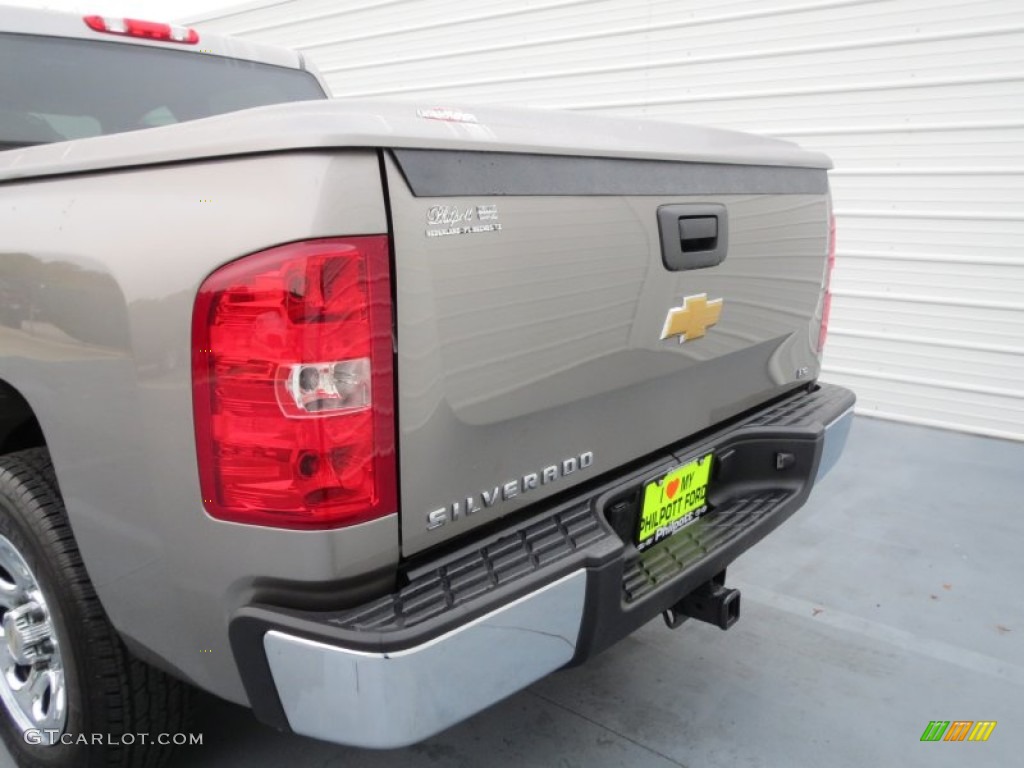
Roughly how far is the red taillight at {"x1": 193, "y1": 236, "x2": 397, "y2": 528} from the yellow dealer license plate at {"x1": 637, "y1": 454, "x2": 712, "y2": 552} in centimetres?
83

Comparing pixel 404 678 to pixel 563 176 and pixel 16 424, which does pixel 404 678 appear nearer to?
pixel 563 176

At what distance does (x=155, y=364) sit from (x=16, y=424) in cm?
81

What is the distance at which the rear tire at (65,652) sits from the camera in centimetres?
174

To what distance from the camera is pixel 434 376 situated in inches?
57.1

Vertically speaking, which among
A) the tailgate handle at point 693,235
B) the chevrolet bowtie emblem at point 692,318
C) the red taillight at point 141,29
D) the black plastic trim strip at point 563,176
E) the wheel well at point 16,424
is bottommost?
the wheel well at point 16,424

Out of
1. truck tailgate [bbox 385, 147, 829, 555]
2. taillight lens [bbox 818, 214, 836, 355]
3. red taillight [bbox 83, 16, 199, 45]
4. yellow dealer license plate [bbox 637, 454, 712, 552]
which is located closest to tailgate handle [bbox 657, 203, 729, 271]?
truck tailgate [bbox 385, 147, 829, 555]

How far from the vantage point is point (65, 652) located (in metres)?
1.80

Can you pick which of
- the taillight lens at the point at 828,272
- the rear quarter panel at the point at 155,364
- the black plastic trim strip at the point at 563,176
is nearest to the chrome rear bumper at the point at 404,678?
the rear quarter panel at the point at 155,364

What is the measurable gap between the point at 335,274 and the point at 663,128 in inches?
43.7

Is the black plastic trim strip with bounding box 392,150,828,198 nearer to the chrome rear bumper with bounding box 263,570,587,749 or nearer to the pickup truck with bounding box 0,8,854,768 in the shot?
the pickup truck with bounding box 0,8,854,768

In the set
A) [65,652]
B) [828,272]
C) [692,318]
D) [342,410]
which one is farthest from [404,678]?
[828,272]

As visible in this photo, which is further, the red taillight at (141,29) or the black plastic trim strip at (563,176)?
the red taillight at (141,29)

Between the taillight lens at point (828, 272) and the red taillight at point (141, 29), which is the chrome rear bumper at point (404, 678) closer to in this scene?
the taillight lens at point (828, 272)

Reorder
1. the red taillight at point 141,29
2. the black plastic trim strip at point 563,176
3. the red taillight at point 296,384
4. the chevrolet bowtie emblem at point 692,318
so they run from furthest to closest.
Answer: the red taillight at point 141,29
the chevrolet bowtie emblem at point 692,318
the black plastic trim strip at point 563,176
the red taillight at point 296,384
